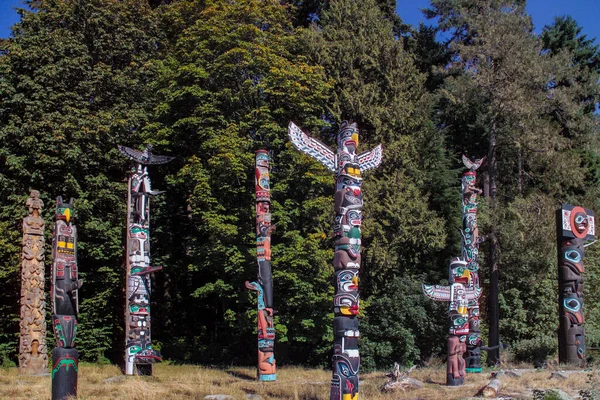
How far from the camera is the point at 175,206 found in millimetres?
24766

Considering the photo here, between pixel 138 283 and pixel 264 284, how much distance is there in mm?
3190

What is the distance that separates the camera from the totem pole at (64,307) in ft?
37.2

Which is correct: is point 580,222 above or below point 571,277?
above

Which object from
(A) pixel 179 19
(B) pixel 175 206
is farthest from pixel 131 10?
(B) pixel 175 206

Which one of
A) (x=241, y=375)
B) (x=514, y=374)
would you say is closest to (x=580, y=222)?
(x=514, y=374)

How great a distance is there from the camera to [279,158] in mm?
22016

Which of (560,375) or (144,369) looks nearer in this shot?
(560,375)

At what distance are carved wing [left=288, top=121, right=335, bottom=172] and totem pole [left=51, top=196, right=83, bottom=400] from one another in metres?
4.81

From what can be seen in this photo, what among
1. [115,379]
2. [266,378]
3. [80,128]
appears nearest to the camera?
[115,379]

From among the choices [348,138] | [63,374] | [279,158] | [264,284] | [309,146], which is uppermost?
[279,158]

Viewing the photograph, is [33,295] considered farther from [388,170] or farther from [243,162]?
[388,170]

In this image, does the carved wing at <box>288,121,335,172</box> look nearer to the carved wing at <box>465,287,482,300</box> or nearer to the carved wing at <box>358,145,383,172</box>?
the carved wing at <box>358,145,383,172</box>

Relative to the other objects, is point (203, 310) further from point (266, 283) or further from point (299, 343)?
point (266, 283)

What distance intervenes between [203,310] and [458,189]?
37.1 ft
